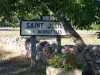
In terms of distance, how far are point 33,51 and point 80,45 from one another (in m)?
1.55

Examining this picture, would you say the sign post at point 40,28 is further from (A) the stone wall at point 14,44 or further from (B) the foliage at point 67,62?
(A) the stone wall at point 14,44

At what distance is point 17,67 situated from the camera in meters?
10.3

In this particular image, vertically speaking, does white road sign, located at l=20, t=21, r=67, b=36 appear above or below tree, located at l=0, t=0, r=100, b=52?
below

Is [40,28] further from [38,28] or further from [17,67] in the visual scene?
[17,67]

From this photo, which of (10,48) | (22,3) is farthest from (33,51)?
(10,48)

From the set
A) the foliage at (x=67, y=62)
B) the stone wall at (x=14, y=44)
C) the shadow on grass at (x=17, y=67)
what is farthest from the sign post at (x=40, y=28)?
the stone wall at (x=14, y=44)

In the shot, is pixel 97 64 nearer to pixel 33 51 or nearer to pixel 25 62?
pixel 33 51

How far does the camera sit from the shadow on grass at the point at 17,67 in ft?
31.0

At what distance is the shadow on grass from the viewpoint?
31.0 ft

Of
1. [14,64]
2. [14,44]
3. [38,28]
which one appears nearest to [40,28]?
[38,28]

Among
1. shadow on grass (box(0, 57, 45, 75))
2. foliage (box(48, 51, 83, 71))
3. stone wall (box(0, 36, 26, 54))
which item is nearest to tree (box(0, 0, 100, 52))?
foliage (box(48, 51, 83, 71))

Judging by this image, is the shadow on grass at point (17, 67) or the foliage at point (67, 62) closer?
the foliage at point (67, 62)

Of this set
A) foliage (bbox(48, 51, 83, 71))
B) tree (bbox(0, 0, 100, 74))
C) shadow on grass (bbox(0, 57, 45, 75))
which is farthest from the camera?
shadow on grass (bbox(0, 57, 45, 75))

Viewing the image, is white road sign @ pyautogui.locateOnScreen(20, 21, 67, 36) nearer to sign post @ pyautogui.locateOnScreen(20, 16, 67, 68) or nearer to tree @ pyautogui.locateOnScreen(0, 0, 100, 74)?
sign post @ pyautogui.locateOnScreen(20, 16, 67, 68)
